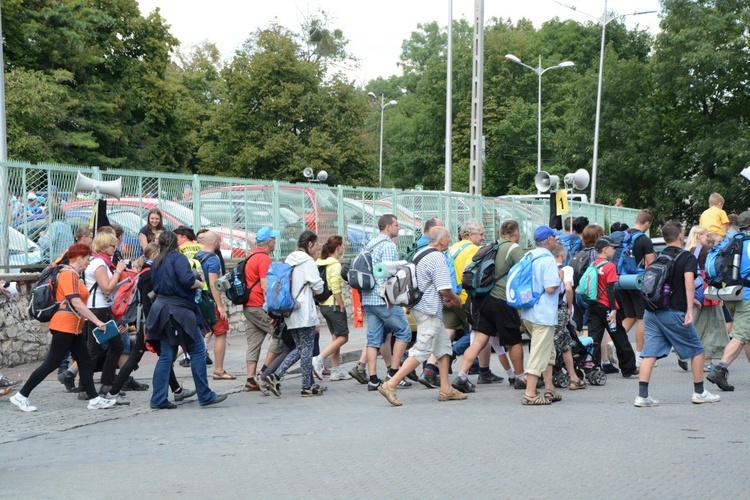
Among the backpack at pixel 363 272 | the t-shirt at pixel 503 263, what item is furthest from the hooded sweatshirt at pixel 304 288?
the t-shirt at pixel 503 263

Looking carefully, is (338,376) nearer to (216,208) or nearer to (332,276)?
(332,276)

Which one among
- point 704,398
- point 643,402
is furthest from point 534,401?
A: point 704,398

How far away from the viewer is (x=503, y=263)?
1057 cm

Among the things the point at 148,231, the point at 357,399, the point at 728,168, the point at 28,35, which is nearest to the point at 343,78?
the point at 28,35

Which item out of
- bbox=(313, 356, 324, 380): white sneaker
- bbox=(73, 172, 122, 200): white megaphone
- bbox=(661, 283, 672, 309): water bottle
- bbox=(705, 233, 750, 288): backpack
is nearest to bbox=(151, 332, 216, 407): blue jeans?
bbox=(313, 356, 324, 380): white sneaker

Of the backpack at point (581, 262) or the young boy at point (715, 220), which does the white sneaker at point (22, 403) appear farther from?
the young boy at point (715, 220)

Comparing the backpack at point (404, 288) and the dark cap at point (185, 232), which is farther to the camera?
the dark cap at point (185, 232)

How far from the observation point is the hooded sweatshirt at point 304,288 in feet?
35.4

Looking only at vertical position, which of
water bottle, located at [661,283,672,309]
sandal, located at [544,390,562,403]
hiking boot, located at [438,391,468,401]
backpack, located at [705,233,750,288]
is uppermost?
backpack, located at [705,233,750,288]

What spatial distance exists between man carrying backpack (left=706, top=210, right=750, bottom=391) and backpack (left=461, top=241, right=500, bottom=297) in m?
2.46

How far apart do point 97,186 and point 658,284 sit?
778 cm

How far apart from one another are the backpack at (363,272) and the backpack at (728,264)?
355 centimetres

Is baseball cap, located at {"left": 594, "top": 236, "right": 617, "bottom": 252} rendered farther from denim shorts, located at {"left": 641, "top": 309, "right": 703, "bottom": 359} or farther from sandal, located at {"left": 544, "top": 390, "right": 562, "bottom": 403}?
sandal, located at {"left": 544, "top": 390, "right": 562, "bottom": 403}

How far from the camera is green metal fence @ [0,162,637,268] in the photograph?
45.4ft
